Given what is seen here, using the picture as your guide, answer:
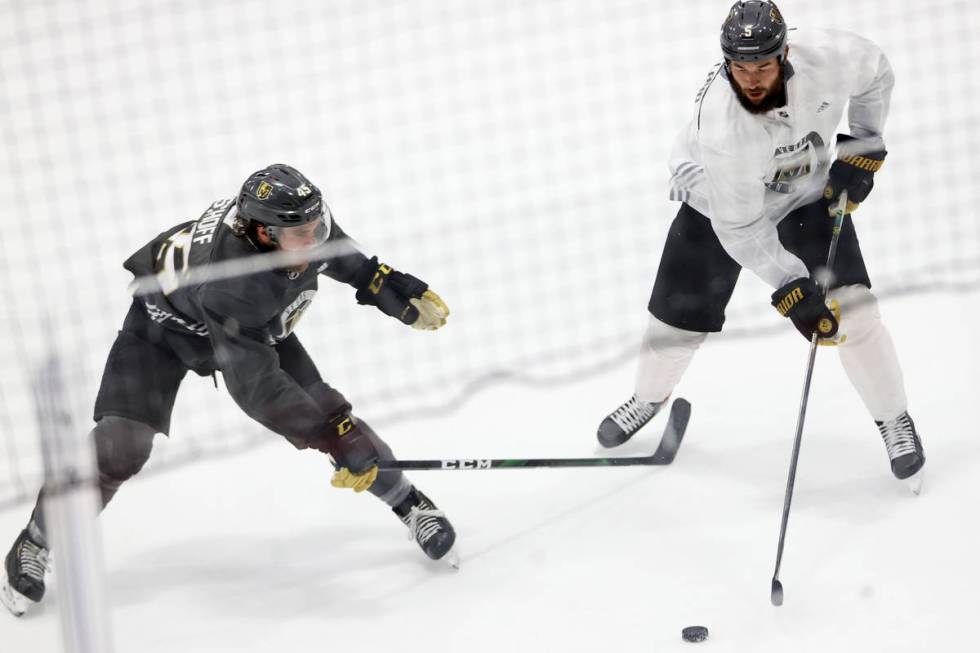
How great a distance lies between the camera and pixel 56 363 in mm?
1701

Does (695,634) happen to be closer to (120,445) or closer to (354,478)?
(354,478)

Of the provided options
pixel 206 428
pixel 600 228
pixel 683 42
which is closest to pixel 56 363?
pixel 206 428

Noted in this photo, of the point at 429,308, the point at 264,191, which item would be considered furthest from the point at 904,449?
the point at 264,191

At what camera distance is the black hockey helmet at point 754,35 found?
2.96 metres

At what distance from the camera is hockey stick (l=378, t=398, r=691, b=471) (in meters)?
3.24

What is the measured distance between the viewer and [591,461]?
3.41 metres

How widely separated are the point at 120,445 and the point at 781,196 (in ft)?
6.11

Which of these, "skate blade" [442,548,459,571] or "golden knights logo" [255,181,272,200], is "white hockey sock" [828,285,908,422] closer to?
"skate blade" [442,548,459,571]

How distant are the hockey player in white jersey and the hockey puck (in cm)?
82

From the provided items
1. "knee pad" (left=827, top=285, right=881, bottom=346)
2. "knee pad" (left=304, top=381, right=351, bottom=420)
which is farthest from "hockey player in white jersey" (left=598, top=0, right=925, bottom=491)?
"knee pad" (left=304, top=381, right=351, bottom=420)

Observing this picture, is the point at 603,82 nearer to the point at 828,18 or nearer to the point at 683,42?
the point at 683,42

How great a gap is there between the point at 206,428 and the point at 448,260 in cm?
124

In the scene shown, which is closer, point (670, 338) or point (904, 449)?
point (904, 449)

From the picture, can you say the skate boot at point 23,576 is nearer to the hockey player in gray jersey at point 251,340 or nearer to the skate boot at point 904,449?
the hockey player in gray jersey at point 251,340
